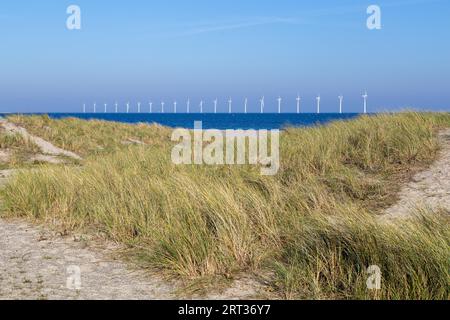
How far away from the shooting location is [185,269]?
552cm

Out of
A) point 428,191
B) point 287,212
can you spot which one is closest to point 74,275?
point 287,212

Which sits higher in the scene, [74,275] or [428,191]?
[428,191]

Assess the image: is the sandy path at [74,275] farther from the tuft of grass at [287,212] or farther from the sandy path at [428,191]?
the sandy path at [428,191]

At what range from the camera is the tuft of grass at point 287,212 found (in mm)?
5137

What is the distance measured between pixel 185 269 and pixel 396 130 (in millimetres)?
8235

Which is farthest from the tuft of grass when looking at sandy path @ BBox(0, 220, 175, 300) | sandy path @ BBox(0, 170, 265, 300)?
sandy path @ BBox(0, 220, 175, 300)

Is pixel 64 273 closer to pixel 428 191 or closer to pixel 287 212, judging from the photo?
pixel 287 212

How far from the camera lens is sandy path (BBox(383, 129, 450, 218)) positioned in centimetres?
812

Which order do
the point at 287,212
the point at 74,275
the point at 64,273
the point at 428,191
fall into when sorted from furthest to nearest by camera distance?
the point at 428,191, the point at 287,212, the point at 64,273, the point at 74,275

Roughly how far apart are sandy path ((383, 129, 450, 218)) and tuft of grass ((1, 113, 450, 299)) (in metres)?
0.30

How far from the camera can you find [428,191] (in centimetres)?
912

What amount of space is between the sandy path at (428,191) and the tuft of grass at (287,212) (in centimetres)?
30

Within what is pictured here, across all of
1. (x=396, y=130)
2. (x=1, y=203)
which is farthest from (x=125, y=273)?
(x=396, y=130)

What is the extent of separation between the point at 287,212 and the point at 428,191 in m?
3.10
